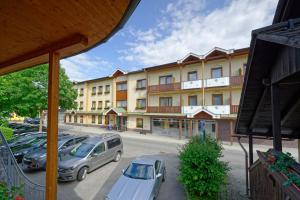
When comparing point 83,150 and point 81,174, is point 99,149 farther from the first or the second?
point 81,174

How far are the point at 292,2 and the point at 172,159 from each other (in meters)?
12.6

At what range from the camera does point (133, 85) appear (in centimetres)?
3158

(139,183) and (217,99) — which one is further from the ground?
(217,99)

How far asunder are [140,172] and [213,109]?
646 inches

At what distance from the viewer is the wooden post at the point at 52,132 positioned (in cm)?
360

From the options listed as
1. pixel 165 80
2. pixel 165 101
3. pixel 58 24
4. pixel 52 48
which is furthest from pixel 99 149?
pixel 165 80

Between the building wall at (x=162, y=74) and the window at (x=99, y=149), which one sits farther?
the building wall at (x=162, y=74)

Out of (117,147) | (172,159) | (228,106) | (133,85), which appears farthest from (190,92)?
(117,147)

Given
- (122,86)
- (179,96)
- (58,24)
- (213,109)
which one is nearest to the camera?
(58,24)

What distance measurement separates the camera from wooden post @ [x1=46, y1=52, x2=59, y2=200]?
3.60 m

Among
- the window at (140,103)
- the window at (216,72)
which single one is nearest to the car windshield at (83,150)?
the window at (216,72)

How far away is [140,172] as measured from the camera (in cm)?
809

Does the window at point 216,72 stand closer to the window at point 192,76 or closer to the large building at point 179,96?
the large building at point 179,96

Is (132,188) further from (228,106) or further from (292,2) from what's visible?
(228,106)
